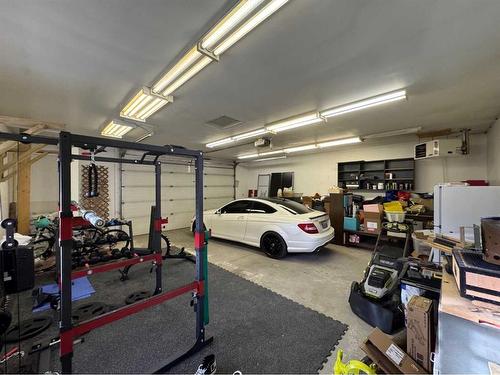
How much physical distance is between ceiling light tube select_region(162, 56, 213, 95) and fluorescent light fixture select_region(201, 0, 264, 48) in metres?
0.22

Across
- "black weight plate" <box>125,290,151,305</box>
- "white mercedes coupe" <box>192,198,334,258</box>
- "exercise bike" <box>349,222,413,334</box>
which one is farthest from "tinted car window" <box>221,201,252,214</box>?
"exercise bike" <box>349,222,413,334</box>

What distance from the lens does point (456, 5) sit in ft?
4.79

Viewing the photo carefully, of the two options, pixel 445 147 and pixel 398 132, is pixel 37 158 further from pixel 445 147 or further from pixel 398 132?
pixel 445 147

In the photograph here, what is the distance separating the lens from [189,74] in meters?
2.22

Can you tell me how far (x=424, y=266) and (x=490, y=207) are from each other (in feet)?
4.49

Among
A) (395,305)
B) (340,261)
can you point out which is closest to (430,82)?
(395,305)

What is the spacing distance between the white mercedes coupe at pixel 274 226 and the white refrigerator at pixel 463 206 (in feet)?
6.26

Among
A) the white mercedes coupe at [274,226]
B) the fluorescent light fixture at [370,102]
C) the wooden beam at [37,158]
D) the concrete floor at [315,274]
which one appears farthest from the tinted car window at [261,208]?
the wooden beam at [37,158]

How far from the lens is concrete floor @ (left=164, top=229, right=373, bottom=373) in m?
2.29

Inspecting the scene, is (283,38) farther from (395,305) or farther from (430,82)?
(395,305)

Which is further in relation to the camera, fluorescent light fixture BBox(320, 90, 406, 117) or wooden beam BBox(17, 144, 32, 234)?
wooden beam BBox(17, 144, 32, 234)

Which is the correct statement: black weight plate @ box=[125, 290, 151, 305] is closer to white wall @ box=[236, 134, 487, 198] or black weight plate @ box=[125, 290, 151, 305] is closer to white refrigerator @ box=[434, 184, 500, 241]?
white refrigerator @ box=[434, 184, 500, 241]

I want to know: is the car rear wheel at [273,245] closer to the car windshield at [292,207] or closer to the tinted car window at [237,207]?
the car windshield at [292,207]

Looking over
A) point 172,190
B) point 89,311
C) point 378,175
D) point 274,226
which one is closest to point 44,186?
point 172,190
